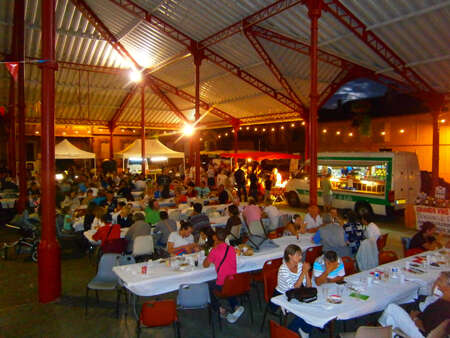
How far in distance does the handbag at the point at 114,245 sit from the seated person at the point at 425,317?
460 cm

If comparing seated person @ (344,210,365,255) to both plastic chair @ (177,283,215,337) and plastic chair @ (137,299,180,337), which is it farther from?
plastic chair @ (137,299,180,337)

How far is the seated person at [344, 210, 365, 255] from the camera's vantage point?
639 centimetres

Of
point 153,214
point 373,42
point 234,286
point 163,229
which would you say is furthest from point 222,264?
point 373,42

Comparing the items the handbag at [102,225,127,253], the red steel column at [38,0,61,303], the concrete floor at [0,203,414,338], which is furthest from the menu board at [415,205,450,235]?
the red steel column at [38,0,61,303]

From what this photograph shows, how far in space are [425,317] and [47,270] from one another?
5197mm

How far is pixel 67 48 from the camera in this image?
52.9 feet

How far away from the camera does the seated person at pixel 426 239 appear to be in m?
6.09

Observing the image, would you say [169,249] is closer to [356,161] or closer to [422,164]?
[356,161]

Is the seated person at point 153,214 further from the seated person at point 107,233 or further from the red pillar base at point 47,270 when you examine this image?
the red pillar base at point 47,270

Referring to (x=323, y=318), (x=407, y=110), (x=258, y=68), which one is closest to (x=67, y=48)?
(x=258, y=68)

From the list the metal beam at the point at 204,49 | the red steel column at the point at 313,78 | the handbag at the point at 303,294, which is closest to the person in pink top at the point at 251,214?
the red steel column at the point at 313,78

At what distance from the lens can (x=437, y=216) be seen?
9.47 meters

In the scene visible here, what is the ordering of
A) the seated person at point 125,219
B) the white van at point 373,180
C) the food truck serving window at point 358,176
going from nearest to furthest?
the seated person at point 125,219 → the white van at point 373,180 → the food truck serving window at point 358,176

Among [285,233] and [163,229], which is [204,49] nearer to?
[285,233]
